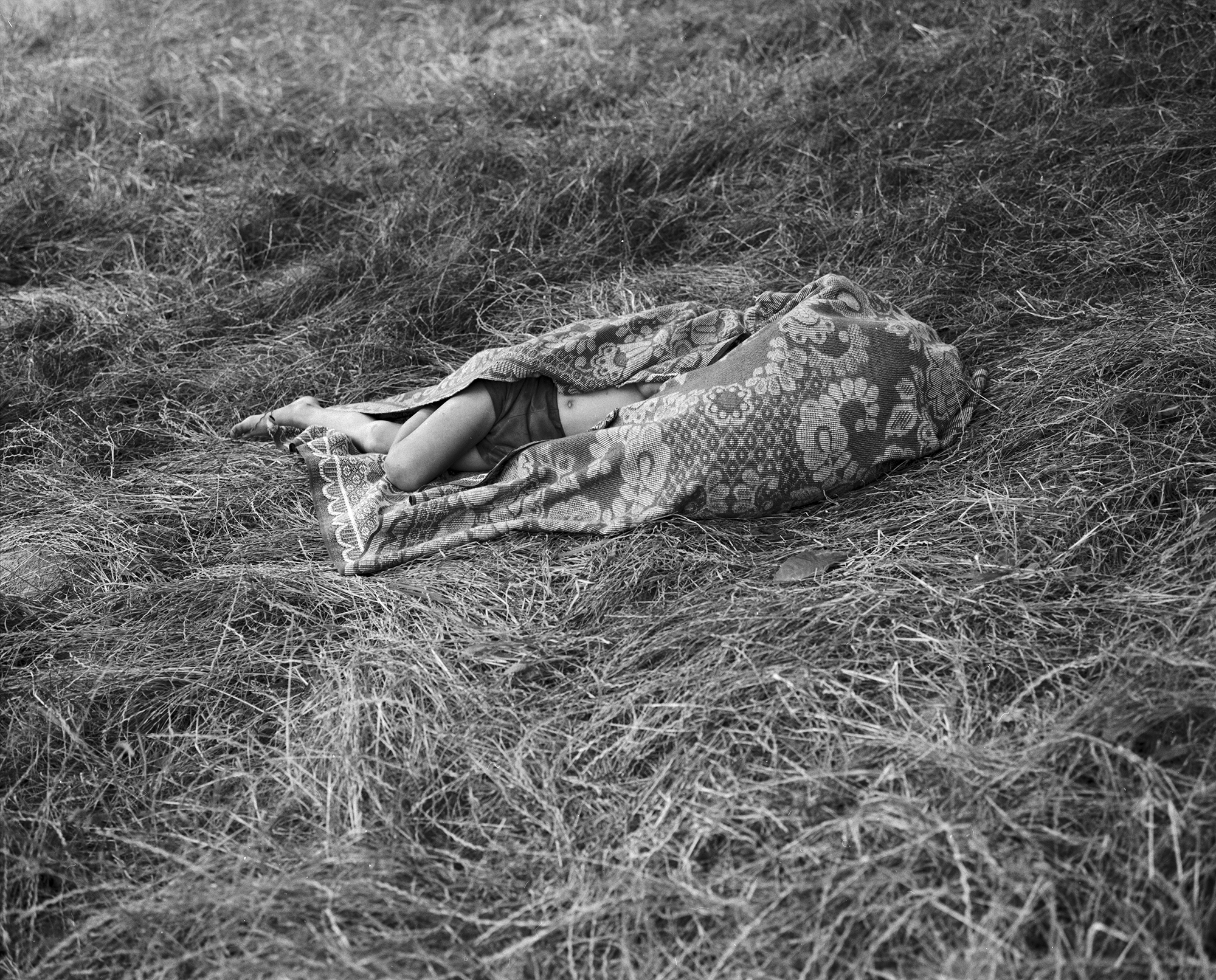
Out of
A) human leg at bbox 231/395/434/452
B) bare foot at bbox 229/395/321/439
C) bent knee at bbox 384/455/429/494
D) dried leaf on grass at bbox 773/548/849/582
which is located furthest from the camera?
bare foot at bbox 229/395/321/439

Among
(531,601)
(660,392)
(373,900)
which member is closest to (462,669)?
(531,601)

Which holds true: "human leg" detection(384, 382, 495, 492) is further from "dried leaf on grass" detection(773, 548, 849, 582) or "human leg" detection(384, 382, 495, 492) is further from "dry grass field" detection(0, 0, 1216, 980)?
"dried leaf on grass" detection(773, 548, 849, 582)

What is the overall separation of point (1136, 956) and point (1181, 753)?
39 cm

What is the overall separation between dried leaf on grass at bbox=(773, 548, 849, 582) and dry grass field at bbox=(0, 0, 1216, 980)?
40mm

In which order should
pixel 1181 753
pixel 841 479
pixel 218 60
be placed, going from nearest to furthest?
pixel 1181 753, pixel 841 479, pixel 218 60

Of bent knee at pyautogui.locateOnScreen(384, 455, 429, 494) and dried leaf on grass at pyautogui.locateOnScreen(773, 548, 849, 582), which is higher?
bent knee at pyautogui.locateOnScreen(384, 455, 429, 494)

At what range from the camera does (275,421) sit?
11.3 ft

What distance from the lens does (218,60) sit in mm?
5586

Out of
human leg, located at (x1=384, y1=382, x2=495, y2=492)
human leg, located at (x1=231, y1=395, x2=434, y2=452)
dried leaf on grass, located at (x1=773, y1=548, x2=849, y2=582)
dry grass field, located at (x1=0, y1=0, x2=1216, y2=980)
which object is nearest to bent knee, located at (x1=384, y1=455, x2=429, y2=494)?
human leg, located at (x1=384, y1=382, x2=495, y2=492)

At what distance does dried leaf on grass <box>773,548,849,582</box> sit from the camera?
103 inches

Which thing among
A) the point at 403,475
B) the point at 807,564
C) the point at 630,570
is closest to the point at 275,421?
the point at 403,475

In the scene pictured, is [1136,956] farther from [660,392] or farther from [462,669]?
[660,392]

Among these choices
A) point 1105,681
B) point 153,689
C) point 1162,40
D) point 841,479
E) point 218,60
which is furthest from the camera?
point 218,60

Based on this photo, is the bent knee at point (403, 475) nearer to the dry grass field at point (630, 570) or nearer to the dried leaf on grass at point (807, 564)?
the dry grass field at point (630, 570)
